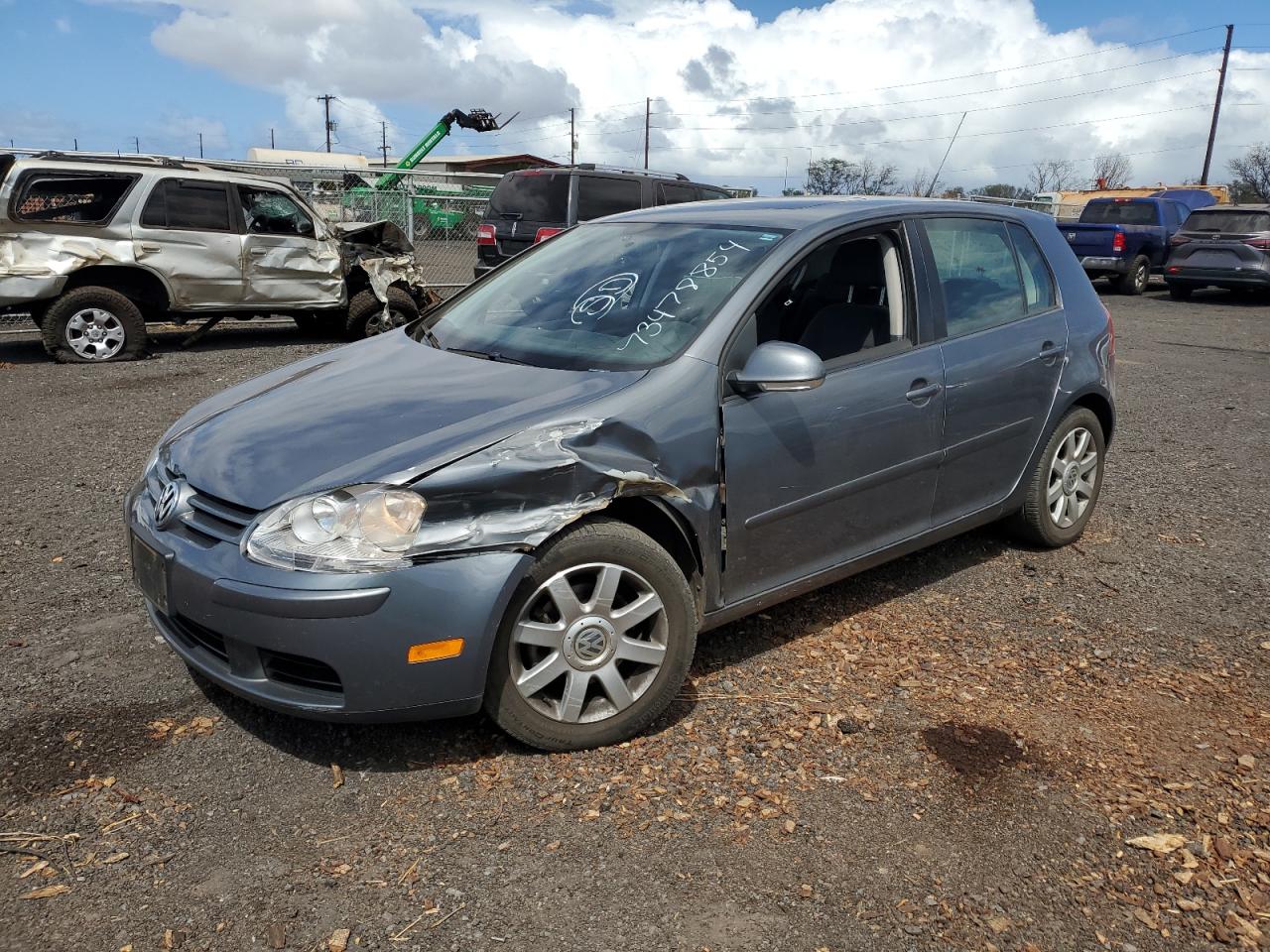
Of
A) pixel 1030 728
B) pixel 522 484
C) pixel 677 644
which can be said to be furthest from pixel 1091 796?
pixel 522 484

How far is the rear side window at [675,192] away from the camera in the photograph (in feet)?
43.6

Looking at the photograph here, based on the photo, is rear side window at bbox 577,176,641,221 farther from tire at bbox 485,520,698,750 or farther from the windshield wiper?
tire at bbox 485,520,698,750

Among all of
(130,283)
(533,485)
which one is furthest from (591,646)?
(130,283)

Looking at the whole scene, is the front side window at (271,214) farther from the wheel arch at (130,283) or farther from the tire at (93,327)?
the tire at (93,327)

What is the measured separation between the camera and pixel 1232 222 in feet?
58.3

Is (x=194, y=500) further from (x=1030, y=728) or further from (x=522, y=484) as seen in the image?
(x=1030, y=728)

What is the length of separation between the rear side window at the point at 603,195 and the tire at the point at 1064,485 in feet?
26.5

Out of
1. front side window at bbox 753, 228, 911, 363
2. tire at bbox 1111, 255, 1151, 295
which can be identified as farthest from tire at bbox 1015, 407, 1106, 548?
tire at bbox 1111, 255, 1151, 295

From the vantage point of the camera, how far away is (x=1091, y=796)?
2.99m

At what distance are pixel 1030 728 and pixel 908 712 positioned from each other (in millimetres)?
383

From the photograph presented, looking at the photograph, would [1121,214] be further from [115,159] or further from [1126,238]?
[115,159]

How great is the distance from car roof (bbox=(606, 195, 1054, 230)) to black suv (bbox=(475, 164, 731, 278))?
26.0 ft

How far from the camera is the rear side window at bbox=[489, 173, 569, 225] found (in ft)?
40.4

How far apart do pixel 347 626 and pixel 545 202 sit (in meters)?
10.3
